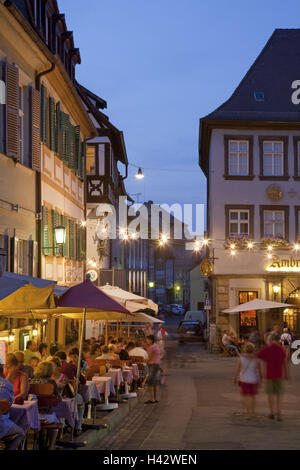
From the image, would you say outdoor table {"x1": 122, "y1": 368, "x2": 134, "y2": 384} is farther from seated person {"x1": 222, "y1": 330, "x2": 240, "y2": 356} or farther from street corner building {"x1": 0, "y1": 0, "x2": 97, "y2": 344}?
seated person {"x1": 222, "y1": 330, "x2": 240, "y2": 356}

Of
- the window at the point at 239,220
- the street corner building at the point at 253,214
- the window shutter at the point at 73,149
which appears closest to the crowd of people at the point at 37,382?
the window shutter at the point at 73,149

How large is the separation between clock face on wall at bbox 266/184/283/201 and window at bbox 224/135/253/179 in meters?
1.15

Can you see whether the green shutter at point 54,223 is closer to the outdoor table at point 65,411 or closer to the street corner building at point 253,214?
the outdoor table at point 65,411

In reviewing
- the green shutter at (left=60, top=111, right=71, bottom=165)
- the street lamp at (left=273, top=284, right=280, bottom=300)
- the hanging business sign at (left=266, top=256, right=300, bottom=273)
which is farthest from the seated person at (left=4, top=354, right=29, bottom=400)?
the hanging business sign at (left=266, top=256, right=300, bottom=273)

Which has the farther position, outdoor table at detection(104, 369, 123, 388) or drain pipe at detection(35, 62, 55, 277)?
drain pipe at detection(35, 62, 55, 277)

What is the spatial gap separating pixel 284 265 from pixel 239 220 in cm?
327

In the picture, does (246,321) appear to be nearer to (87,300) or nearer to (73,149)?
(73,149)

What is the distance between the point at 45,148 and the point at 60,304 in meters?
10.4

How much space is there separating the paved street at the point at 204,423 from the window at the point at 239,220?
49.4ft

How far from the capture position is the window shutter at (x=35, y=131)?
758 inches

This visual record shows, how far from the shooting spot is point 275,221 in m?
38.5

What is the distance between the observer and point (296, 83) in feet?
137

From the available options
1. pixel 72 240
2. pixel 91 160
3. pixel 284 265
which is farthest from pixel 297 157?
pixel 72 240

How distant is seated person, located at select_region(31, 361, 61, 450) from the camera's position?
1054 cm
